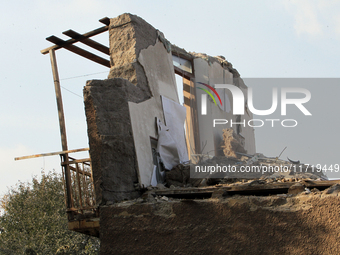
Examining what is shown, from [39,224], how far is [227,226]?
1000 centimetres

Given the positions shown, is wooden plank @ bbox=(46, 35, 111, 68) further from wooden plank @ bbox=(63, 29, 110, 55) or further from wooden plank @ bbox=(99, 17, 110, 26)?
wooden plank @ bbox=(99, 17, 110, 26)

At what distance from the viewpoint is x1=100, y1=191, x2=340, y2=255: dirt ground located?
3.83 metres

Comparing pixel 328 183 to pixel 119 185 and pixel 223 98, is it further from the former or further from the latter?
pixel 223 98

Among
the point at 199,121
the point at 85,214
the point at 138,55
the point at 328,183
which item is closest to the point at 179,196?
the point at 85,214

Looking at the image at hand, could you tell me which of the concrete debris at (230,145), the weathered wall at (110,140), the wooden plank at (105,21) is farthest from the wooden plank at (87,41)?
the concrete debris at (230,145)

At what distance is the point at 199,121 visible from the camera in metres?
8.74

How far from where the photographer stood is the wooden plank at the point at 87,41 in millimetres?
6357

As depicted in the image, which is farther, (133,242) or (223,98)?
(223,98)

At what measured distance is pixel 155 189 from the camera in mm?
5371

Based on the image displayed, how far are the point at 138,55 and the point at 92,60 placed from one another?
129cm

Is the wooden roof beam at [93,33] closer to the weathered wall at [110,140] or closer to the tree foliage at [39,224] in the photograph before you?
the weathered wall at [110,140]

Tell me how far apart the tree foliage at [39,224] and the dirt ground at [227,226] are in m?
7.90

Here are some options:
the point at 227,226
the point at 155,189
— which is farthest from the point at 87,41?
the point at 227,226

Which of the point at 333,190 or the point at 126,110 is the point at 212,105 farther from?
the point at 333,190
